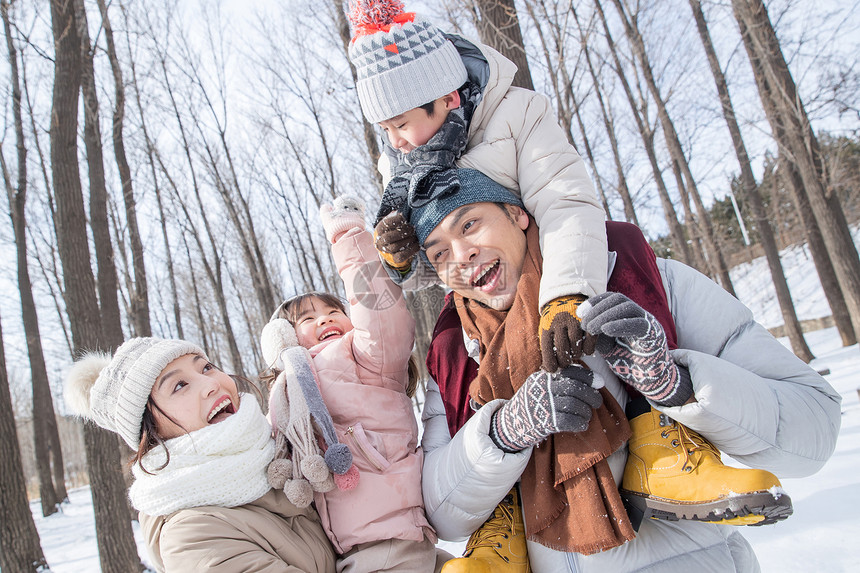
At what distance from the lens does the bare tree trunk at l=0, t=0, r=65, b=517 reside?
829cm

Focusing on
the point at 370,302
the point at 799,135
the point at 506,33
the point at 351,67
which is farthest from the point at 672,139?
the point at 370,302

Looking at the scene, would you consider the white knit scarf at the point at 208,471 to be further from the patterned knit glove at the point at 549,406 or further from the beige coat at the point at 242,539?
the patterned knit glove at the point at 549,406

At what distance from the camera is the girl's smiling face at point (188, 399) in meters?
1.75

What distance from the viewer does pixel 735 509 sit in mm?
1118

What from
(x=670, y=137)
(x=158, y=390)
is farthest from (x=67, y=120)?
(x=670, y=137)

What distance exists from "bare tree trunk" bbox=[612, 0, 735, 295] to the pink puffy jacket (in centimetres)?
1101

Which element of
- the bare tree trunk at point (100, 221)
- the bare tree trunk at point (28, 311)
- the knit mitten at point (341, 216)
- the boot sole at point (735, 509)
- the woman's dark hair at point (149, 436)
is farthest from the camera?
the bare tree trunk at point (28, 311)

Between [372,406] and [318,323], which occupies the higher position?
[318,323]

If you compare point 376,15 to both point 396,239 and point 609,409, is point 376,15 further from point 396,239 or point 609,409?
point 609,409

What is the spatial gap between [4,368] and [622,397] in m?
6.23

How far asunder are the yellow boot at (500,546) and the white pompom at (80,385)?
140 cm

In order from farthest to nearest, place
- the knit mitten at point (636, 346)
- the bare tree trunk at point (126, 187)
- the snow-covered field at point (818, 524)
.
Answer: the bare tree trunk at point (126, 187), the snow-covered field at point (818, 524), the knit mitten at point (636, 346)

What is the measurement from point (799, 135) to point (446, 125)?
338 inches

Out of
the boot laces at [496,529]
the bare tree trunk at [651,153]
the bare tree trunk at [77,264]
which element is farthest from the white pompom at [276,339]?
the bare tree trunk at [651,153]
